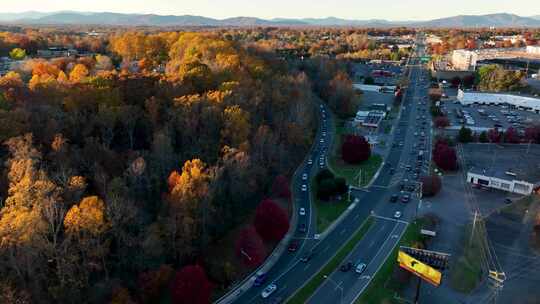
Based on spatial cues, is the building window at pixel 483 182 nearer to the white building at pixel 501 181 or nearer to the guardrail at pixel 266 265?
the white building at pixel 501 181

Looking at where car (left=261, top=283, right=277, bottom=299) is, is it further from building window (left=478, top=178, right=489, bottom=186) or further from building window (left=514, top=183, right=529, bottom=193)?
building window (left=514, top=183, right=529, bottom=193)

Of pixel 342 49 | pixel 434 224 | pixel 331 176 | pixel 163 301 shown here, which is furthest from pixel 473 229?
pixel 342 49

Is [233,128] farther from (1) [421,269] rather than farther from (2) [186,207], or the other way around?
(1) [421,269]

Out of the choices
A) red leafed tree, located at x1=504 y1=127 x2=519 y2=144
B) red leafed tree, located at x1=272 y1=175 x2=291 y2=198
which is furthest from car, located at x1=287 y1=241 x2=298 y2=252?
red leafed tree, located at x1=504 y1=127 x2=519 y2=144

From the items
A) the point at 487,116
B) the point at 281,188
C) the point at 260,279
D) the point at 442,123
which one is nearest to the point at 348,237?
the point at 281,188

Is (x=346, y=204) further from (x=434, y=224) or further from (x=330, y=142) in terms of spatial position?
(x=330, y=142)

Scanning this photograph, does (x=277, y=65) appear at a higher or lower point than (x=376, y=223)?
higher

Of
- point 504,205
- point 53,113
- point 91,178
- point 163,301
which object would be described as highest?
point 53,113
